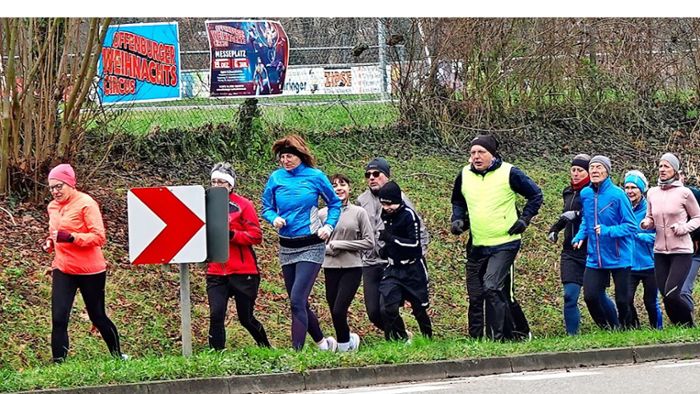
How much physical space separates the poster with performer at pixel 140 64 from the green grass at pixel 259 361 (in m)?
5.76

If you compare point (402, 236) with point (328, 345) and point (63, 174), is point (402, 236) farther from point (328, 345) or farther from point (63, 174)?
point (63, 174)

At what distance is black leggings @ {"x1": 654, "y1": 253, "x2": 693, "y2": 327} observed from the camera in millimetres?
12844

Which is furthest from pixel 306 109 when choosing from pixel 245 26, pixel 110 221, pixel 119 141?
pixel 110 221

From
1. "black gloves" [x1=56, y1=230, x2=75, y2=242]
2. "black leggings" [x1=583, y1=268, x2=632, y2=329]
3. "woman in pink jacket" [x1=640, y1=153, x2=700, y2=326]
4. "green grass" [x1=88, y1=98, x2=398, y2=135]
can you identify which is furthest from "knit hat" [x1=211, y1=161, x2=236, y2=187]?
"green grass" [x1=88, y1=98, x2=398, y2=135]

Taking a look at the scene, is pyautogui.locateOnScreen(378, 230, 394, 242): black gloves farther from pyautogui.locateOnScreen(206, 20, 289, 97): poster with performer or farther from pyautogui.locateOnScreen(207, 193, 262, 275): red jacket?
pyautogui.locateOnScreen(206, 20, 289, 97): poster with performer

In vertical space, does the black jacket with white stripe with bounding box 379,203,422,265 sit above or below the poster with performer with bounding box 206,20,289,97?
below

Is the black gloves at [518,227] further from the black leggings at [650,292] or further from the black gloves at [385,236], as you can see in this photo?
the black leggings at [650,292]

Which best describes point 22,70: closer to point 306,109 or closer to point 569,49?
point 306,109

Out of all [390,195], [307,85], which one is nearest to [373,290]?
[390,195]

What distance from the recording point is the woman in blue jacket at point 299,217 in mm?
11008

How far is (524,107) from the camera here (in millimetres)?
22219

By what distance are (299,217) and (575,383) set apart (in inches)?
108

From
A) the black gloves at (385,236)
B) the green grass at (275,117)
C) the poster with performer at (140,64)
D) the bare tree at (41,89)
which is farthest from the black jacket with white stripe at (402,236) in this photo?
the poster with performer at (140,64)

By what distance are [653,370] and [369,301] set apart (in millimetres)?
3018
